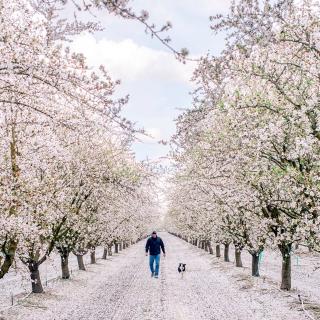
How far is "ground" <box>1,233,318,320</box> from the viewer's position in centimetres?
1443

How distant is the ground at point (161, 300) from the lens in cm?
1443

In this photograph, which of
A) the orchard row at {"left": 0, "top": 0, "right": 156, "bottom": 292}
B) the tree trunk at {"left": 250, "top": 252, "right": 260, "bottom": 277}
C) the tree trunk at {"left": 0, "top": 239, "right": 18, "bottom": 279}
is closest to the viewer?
the orchard row at {"left": 0, "top": 0, "right": 156, "bottom": 292}

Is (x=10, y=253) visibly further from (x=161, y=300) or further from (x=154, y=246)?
(x=154, y=246)

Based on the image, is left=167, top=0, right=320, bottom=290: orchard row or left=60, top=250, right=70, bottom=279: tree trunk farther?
left=60, top=250, right=70, bottom=279: tree trunk

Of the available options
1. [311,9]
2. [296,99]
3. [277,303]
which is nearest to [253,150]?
[296,99]

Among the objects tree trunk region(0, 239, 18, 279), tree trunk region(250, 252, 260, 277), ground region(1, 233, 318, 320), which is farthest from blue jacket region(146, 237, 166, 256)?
tree trunk region(0, 239, 18, 279)

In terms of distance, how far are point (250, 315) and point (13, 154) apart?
350 inches

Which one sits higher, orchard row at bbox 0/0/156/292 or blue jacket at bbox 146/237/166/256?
orchard row at bbox 0/0/156/292

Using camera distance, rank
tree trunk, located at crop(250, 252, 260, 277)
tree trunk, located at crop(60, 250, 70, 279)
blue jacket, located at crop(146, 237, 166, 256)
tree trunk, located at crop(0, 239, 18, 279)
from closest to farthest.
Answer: tree trunk, located at crop(0, 239, 18, 279), blue jacket, located at crop(146, 237, 166, 256), tree trunk, located at crop(60, 250, 70, 279), tree trunk, located at crop(250, 252, 260, 277)

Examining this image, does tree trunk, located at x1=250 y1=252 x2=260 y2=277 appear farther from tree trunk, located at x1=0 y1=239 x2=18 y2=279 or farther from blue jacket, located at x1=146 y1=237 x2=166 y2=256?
tree trunk, located at x1=0 y1=239 x2=18 y2=279

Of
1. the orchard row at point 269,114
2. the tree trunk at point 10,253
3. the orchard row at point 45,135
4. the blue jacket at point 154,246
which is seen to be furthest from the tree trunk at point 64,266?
the tree trunk at point 10,253

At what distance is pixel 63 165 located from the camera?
18.7 meters

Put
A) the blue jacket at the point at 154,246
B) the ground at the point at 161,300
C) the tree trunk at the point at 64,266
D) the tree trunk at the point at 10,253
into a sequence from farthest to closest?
the tree trunk at the point at 64,266 → the blue jacket at the point at 154,246 → the ground at the point at 161,300 → the tree trunk at the point at 10,253

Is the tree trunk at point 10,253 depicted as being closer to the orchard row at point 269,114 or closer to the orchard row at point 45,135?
the orchard row at point 45,135
